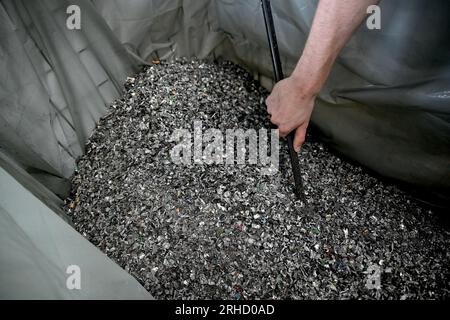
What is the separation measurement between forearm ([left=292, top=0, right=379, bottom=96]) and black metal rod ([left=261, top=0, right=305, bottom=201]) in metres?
0.13

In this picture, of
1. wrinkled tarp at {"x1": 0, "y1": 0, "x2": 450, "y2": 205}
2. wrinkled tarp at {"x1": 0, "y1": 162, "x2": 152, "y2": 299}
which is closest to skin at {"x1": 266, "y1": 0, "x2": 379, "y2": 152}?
wrinkled tarp at {"x1": 0, "y1": 0, "x2": 450, "y2": 205}

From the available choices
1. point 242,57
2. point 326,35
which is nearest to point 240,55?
point 242,57

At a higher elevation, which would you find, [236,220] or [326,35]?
[326,35]

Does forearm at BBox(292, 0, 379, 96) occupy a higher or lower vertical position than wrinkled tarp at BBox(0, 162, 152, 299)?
higher

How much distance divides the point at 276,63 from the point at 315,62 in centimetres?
18

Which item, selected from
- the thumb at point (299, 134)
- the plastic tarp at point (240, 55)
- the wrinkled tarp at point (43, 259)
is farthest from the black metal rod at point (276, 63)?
the wrinkled tarp at point (43, 259)

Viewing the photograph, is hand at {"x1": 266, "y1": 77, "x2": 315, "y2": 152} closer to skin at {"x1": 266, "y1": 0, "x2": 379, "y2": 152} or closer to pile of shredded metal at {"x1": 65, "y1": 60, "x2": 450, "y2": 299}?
skin at {"x1": 266, "y1": 0, "x2": 379, "y2": 152}

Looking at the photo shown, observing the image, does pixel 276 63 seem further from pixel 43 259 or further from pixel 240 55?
pixel 43 259

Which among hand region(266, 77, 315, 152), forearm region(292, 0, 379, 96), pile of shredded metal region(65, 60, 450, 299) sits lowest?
pile of shredded metal region(65, 60, 450, 299)

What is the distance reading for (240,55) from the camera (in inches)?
49.3

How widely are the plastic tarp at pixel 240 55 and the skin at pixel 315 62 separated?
0.21 m

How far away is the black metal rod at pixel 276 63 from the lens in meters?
0.86

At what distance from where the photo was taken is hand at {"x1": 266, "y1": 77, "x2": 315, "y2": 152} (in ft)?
2.50
